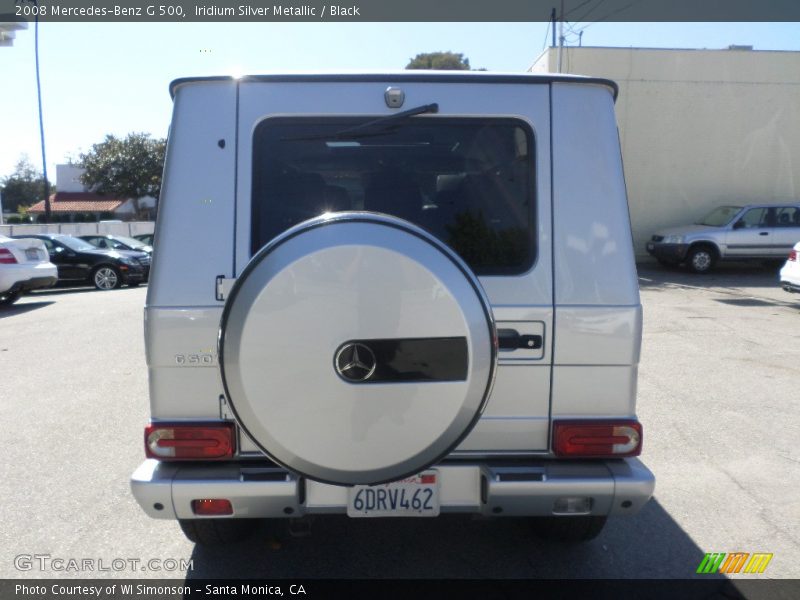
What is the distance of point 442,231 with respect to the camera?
9.53 ft

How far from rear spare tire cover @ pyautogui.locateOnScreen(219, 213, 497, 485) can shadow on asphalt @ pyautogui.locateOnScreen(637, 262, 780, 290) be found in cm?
1397

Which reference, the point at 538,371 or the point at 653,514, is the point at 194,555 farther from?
the point at 653,514

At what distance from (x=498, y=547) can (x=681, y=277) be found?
15.5 m

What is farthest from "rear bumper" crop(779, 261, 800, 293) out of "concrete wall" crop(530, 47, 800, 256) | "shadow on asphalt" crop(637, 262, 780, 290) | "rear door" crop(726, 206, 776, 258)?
"concrete wall" crop(530, 47, 800, 256)

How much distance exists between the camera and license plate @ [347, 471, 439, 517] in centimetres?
269

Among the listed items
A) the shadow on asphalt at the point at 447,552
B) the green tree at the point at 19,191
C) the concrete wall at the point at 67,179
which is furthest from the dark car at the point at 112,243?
the green tree at the point at 19,191

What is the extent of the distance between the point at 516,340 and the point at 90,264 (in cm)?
1677

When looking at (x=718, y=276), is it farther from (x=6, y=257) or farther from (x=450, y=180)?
(x=450, y=180)

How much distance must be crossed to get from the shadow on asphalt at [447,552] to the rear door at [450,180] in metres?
0.88

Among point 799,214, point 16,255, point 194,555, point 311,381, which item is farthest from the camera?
point 799,214

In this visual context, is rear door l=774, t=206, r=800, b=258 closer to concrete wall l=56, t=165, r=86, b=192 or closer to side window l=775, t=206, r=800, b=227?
side window l=775, t=206, r=800, b=227

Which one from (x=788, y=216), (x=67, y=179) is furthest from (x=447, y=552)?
(x=67, y=179)

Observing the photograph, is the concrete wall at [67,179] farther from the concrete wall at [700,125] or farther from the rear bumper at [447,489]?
the rear bumper at [447,489]

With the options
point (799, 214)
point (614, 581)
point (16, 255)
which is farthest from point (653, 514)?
point (799, 214)
